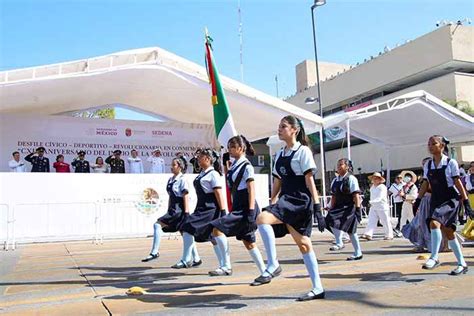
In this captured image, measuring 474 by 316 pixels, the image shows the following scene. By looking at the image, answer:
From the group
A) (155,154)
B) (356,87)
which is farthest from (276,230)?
(356,87)

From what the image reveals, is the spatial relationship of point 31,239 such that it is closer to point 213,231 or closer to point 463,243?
point 213,231

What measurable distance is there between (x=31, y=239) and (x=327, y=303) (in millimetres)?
10878

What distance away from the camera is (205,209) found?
661cm

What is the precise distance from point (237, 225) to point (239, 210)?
0.19 metres

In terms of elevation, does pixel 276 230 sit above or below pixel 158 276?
above

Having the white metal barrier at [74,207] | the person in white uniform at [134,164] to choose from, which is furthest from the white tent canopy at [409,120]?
the person in white uniform at [134,164]

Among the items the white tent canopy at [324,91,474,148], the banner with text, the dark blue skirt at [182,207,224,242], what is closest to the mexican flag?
the dark blue skirt at [182,207,224,242]

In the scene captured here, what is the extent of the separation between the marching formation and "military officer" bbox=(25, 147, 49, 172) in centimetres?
1031

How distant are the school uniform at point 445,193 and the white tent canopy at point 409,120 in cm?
1074

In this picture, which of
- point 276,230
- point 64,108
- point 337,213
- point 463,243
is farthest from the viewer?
point 64,108

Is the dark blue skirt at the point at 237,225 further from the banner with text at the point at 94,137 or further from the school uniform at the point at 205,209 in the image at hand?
the banner with text at the point at 94,137

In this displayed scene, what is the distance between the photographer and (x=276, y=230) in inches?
202

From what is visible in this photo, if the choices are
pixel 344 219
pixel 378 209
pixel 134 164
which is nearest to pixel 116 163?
pixel 134 164

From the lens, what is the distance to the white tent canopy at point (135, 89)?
1466 centimetres
